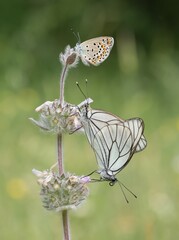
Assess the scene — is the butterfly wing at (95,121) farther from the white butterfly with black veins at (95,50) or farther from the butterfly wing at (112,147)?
the white butterfly with black veins at (95,50)

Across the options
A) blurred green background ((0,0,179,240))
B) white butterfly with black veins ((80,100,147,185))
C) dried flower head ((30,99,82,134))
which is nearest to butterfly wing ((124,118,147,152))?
white butterfly with black veins ((80,100,147,185))

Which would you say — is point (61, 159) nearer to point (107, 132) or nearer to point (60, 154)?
point (60, 154)

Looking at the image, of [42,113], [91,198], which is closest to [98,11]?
[91,198]

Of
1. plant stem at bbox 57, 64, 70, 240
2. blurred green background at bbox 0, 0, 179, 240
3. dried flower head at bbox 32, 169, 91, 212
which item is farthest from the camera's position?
blurred green background at bbox 0, 0, 179, 240

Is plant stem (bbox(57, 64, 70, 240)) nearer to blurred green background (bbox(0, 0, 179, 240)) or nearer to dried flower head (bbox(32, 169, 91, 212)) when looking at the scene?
dried flower head (bbox(32, 169, 91, 212))

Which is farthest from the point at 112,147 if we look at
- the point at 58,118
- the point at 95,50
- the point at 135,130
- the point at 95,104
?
the point at 95,104

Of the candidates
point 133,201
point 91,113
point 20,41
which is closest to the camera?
point 91,113

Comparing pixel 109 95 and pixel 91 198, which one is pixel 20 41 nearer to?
pixel 109 95
